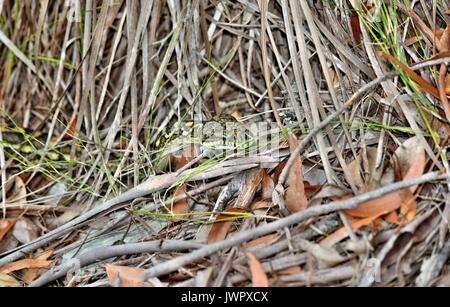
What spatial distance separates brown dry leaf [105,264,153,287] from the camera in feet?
4.95

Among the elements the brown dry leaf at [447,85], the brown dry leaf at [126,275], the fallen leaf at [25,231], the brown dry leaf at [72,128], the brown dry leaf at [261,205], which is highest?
the brown dry leaf at [447,85]

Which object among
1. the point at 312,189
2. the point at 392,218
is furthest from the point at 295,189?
the point at 392,218

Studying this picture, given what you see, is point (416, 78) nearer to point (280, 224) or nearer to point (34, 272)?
point (280, 224)

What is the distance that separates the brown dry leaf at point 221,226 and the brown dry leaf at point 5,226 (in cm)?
80

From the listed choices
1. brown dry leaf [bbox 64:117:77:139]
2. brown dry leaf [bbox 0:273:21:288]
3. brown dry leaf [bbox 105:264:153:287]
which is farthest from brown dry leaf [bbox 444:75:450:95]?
brown dry leaf [bbox 0:273:21:288]

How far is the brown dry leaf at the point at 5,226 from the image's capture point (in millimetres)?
1995

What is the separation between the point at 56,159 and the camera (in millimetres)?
2221

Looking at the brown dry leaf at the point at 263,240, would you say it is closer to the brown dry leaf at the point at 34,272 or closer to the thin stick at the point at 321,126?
the thin stick at the point at 321,126

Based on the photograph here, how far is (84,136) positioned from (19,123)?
42cm

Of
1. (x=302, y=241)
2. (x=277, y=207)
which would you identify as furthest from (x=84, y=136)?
(x=302, y=241)

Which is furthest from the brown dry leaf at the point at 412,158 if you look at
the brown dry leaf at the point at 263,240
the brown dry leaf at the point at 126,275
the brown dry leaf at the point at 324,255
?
the brown dry leaf at the point at 126,275

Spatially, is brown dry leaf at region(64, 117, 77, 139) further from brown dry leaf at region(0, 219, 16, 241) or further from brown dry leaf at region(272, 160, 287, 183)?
brown dry leaf at region(272, 160, 287, 183)

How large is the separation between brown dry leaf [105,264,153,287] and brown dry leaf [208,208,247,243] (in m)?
0.22

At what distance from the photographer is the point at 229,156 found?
5.90 feet
